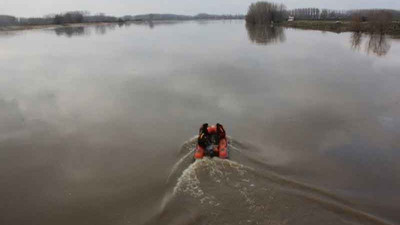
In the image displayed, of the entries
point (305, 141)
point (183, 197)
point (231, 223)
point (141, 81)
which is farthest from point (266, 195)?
point (141, 81)

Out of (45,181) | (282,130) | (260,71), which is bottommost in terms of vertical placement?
(45,181)

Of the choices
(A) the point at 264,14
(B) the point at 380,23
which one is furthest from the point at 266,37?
(A) the point at 264,14

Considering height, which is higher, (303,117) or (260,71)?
(260,71)

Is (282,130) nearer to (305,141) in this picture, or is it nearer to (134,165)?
(305,141)

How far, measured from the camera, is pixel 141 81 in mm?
20500

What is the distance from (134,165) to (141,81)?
11353 millimetres

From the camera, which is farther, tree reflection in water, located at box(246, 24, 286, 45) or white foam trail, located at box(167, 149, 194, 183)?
tree reflection in water, located at box(246, 24, 286, 45)

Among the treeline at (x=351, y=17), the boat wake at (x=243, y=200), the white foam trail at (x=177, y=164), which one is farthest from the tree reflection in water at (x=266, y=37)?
the boat wake at (x=243, y=200)

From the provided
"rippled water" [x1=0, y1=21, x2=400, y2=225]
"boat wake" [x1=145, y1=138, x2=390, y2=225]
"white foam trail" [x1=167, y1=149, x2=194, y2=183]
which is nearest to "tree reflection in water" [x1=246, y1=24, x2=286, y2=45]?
"rippled water" [x1=0, y1=21, x2=400, y2=225]

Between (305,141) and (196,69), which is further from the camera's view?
(196,69)

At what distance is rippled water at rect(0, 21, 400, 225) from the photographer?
25.0 ft

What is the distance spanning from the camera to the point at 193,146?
10844 mm

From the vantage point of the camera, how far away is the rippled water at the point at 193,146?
762 centimetres

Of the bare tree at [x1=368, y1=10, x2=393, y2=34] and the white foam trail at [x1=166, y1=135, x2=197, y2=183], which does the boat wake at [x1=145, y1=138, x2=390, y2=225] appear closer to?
the white foam trail at [x1=166, y1=135, x2=197, y2=183]
